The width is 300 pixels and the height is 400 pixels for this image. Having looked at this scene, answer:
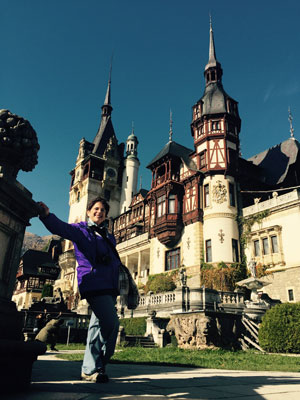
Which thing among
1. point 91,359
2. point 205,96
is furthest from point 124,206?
point 91,359

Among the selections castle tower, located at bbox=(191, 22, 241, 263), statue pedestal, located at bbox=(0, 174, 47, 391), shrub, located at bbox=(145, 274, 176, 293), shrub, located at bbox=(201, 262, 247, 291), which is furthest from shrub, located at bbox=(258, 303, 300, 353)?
shrub, located at bbox=(145, 274, 176, 293)

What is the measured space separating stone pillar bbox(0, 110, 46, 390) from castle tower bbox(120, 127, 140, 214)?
169ft

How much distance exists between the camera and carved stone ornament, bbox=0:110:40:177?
439 cm

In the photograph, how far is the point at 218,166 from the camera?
105ft

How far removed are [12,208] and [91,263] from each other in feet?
4.42

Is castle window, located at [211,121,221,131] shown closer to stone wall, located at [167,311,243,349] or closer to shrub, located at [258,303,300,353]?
stone wall, located at [167,311,243,349]

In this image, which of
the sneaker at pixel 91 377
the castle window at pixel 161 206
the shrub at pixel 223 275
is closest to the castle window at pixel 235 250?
the shrub at pixel 223 275

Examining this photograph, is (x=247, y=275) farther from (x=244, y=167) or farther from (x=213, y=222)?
(x=244, y=167)

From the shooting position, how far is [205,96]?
122 feet

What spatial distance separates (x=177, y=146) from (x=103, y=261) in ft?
119

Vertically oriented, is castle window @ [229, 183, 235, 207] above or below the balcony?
above

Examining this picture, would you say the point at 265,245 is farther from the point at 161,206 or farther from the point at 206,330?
the point at 206,330

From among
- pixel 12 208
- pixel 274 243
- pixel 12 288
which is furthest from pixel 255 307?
pixel 12 208

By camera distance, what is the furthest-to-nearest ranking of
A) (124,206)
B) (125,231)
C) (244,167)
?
(124,206), (125,231), (244,167)
